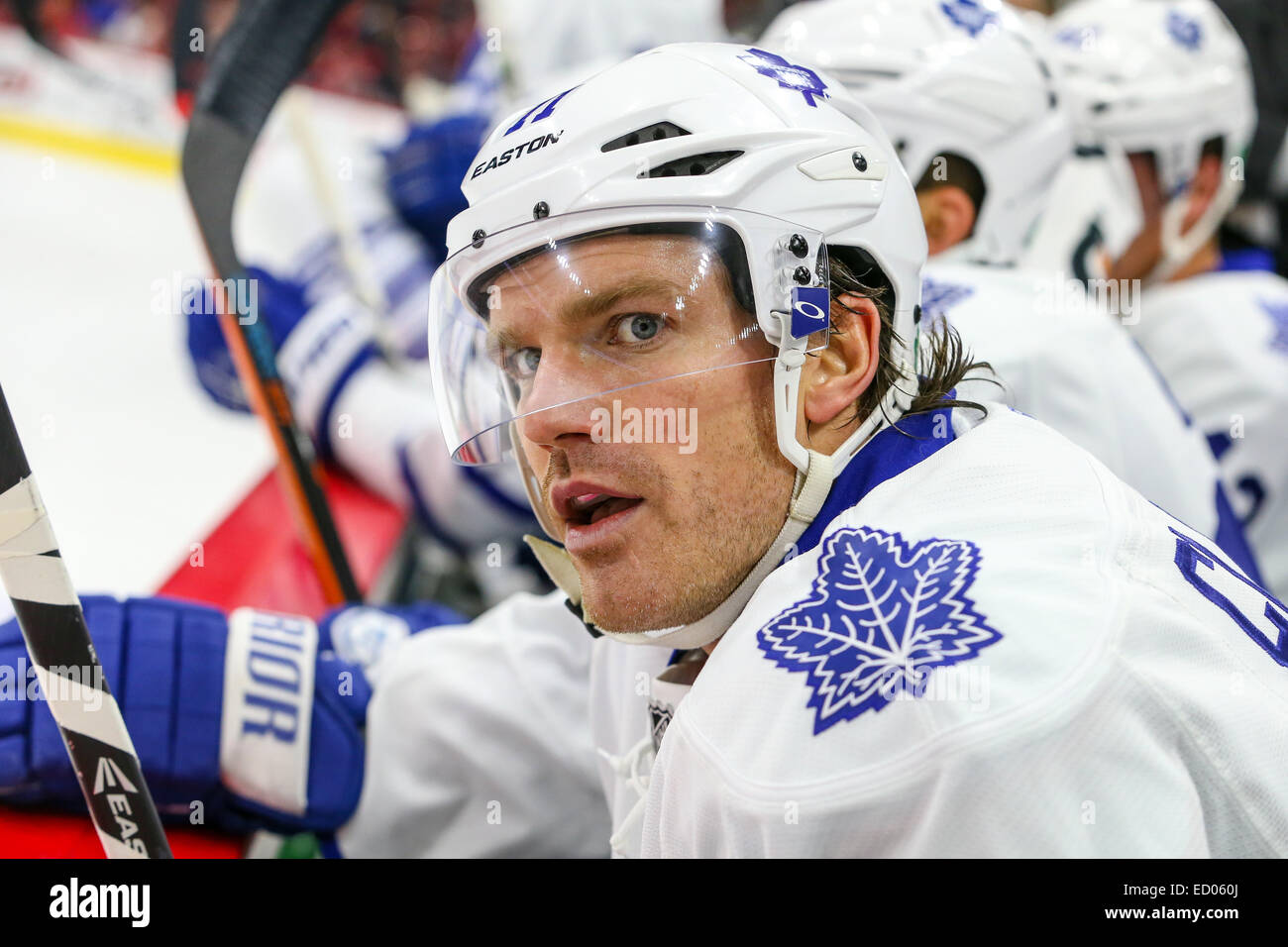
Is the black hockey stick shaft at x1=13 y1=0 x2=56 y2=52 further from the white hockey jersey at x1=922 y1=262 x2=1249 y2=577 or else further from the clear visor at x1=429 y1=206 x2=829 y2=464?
the clear visor at x1=429 y1=206 x2=829 y2=464

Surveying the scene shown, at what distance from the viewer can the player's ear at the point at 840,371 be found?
1.14 m

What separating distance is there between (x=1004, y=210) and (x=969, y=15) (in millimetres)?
300

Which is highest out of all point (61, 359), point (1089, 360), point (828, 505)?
point (828, 505)

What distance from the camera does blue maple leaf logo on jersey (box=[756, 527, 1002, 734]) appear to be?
0.83 meters

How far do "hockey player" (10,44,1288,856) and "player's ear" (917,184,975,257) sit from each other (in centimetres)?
70

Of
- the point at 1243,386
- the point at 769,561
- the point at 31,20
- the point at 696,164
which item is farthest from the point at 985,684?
the point at 31,20

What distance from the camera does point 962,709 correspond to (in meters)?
0.79

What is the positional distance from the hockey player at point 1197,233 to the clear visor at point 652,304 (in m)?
1.50

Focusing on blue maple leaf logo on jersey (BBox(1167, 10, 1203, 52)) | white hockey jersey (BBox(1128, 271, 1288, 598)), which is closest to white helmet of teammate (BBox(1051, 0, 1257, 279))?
blue maple leaf logo on jersey (BBox(1167, 10, 1203, 52))

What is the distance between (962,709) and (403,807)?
87 cm

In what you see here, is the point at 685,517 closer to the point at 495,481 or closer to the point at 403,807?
the point at 403,807

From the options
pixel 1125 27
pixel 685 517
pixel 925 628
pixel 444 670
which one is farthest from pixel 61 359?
pixel 925 628

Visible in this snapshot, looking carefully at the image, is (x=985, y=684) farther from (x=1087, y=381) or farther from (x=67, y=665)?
(x=1087, y=381)

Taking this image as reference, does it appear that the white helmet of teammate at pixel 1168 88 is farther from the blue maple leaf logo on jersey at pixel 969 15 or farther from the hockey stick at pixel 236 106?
the hockey stick at pixel 236 106
